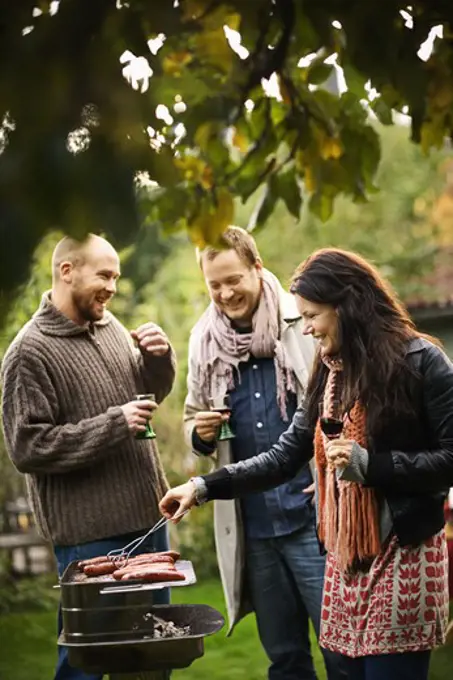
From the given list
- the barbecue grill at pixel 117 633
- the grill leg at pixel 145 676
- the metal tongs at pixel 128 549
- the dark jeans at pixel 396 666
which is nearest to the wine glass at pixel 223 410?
the metal tongs at pixel 128 549

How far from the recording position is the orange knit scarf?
3002 millimetres

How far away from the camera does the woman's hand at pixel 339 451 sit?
9.72ft

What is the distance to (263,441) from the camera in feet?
12.8

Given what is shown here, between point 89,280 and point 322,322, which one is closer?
point 322,322

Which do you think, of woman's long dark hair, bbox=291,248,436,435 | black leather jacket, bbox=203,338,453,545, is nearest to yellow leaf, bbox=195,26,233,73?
woman's long dark hair, bbox=291,248,436,435

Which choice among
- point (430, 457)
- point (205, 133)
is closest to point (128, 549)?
point (430, 457)

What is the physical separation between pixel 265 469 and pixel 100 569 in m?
0.46

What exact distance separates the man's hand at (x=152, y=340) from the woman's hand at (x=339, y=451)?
108 cm

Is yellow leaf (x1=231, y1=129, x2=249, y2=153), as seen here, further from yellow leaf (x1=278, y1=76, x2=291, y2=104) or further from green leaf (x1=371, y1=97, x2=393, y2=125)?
green leaf (x1=371, y1=97, x2=393, y2=125)

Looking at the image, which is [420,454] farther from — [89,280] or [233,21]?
[89,280]

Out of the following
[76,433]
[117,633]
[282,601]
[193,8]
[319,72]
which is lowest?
[282,601]

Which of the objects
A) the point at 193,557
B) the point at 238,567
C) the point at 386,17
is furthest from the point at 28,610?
the point at 386,17

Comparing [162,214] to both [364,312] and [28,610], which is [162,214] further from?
[28,610]

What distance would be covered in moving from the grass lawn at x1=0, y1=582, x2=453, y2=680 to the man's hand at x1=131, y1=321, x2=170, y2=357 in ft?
6.92
